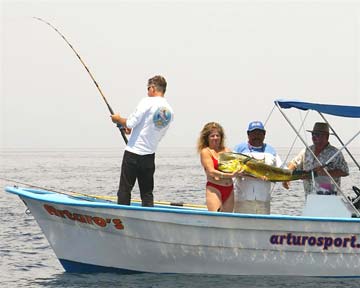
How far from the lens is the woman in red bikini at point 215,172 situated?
10281 mm

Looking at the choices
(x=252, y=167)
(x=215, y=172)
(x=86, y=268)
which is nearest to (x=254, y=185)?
(x=252, y=167)

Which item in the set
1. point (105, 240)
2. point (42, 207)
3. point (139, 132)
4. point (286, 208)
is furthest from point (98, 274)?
point (286, 208)

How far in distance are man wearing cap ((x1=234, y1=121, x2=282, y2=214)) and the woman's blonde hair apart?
319 millimetres

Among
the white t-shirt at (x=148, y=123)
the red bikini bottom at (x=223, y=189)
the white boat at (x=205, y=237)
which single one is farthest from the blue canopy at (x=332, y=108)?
the white t-shirt at (x=148, y=123)

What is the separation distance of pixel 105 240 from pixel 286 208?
11297mm

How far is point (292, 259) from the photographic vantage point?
416 inches

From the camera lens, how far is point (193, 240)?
10430 millimetres

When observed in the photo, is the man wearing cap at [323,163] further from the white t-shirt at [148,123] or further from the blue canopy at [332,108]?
the white t-shirt at [148,123]

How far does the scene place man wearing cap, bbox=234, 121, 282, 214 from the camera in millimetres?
10477

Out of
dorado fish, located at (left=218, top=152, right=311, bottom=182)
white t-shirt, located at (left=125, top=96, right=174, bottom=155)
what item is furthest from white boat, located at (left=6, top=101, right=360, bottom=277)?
white t-shirt, located at (left=125, top=96, right=174, bottom=155)

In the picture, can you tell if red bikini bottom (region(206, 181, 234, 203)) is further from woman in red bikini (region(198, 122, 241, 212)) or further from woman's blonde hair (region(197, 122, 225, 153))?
woman's blonde hair (region(197, 122, 225, 153))

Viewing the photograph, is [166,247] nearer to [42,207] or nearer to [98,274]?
[98,274]

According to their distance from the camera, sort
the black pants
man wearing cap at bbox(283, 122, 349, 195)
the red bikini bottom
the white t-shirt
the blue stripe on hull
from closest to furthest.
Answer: the white t-shirt
the black pants
the red bikini bottom
man wearing cap at bbox(283, 122, 349, 195)
the blue stripe on hull

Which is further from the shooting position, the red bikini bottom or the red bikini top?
the red bikini bottom
